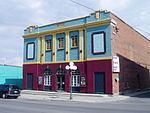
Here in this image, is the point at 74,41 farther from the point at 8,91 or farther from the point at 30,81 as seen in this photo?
the point at 8,91

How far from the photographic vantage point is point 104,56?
78.6ft

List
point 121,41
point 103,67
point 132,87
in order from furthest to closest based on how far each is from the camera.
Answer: point 132,87, point 121,41, point 103,67

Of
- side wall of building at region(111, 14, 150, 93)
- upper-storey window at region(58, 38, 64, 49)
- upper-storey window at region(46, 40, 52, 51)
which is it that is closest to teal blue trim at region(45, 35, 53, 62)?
upper-storey window at region(46, 40, 52, 51)

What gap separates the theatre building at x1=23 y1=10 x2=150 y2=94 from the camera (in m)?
24.0

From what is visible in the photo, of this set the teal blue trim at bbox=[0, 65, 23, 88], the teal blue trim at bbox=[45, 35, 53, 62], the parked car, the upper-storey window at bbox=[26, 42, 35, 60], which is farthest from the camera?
the teal blue trim at bbox=[0, 65, 23, 88]

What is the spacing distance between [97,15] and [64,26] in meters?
5.66

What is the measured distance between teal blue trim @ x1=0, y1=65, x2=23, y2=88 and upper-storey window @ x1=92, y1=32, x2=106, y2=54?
2110 cm

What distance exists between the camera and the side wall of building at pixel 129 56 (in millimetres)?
25016

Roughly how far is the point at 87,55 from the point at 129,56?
761 cm

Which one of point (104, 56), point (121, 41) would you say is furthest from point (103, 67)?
point (121, 41)

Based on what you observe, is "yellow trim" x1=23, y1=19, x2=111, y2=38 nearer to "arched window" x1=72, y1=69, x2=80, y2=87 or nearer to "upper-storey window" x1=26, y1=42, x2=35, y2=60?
"upper-storey window" x1=26, y1=42, x2=35, y2=60

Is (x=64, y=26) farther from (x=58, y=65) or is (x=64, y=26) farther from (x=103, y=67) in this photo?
(x=103, y=67)

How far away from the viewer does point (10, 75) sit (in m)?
40.5

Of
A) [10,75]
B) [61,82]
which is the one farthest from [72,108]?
[10,75]
